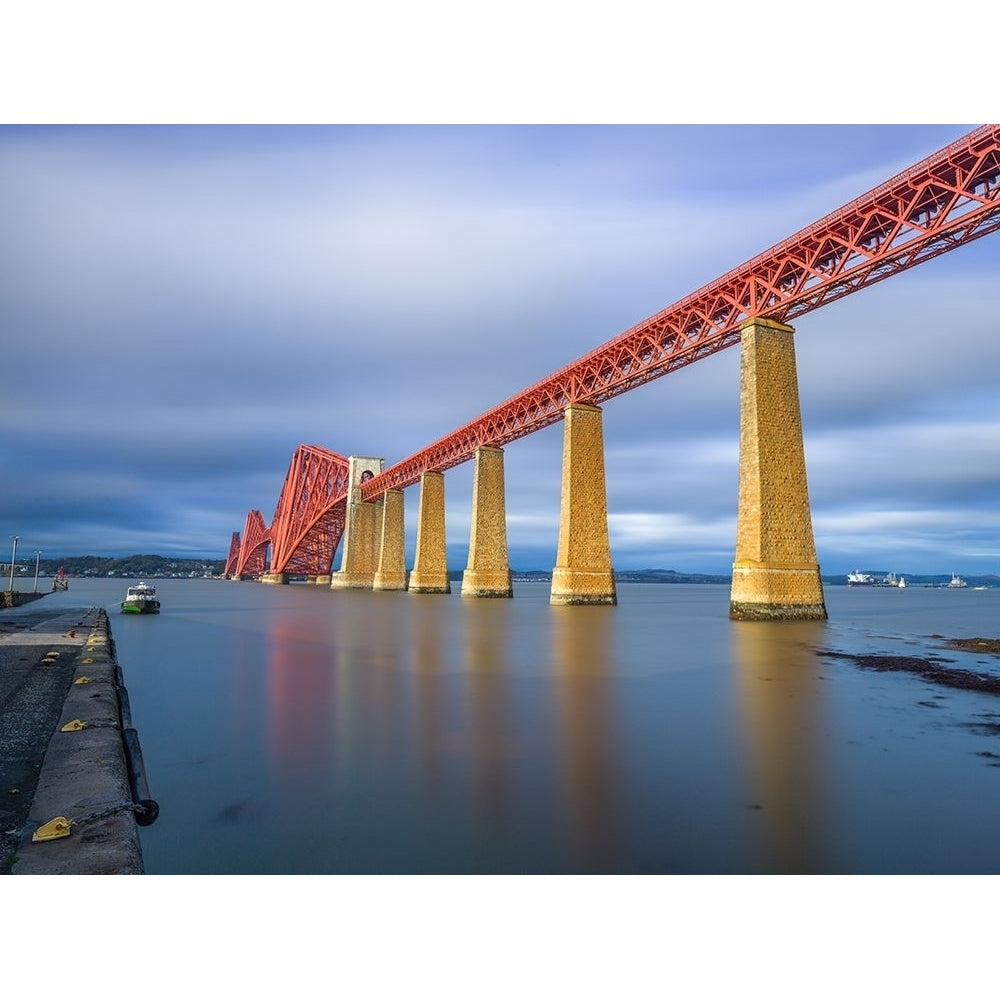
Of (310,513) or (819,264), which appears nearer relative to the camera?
(819,264)

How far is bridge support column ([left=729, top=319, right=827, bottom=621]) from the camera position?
24922 millimetres

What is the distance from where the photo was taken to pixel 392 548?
7694 cm

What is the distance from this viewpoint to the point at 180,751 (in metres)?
8.55

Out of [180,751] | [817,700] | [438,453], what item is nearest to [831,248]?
[817,700]

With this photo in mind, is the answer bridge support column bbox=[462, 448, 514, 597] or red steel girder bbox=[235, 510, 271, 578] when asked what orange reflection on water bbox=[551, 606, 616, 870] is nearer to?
bridge support column bbox=[462, 448, 514, 597]

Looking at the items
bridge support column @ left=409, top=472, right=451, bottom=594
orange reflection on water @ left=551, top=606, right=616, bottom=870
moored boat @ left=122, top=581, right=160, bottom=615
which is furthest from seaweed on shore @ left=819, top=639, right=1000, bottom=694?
bridge support column @ left=409, top=472, right=451, bottom=594

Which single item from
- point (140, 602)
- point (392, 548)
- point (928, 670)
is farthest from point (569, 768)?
point (392, 548)

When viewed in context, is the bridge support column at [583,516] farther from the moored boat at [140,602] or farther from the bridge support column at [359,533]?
the bridge support column at [359,533]

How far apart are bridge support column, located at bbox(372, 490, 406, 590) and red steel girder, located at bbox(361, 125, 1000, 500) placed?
131 feet

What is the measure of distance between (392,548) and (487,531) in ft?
98.4

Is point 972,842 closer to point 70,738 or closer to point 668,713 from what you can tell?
point 668,713

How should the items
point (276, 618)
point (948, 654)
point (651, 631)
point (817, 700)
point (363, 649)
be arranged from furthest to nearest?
1. point (276, 618)
2. point (651, 631)
3. point (363, 649)
4. point (948, 654)
5. point (817, 700)

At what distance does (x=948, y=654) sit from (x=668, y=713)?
42.6 feet

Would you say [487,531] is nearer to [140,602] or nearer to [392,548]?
[140,602]
